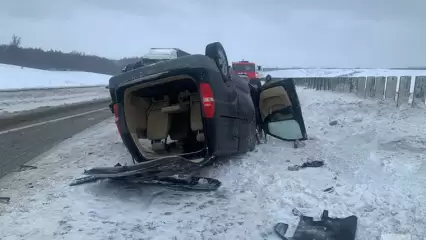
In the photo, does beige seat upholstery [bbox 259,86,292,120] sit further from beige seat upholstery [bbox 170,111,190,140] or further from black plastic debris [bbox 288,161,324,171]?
black plastic debris [bbox 288,161,324,171]

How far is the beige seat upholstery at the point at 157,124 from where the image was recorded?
6354 mm

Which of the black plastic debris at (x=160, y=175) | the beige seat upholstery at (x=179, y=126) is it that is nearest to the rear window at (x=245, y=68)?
the beige seat upholstery at (x=179, y=126)

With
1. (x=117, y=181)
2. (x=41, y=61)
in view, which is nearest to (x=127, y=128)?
(x=117, y=181)

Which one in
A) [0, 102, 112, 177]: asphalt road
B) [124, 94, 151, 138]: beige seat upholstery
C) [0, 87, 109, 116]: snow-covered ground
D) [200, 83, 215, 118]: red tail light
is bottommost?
[0, 87, 109, 116]: snow-covered ground

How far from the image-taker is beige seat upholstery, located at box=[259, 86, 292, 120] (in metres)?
7.69

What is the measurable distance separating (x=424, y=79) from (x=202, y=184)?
6.62 m

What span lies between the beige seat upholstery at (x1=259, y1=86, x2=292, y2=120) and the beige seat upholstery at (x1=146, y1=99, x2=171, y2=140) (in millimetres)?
2215

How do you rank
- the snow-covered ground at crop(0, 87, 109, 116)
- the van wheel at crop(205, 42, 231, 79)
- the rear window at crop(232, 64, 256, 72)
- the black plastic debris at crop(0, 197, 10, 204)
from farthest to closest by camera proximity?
the rear window at crop(232, 64, 256, 72) → the snow-covered ground at crop(0, 87, 109, 116) → the van wheel at crop(205, 42, 231, 79) → the black plastic debris at crop(0, 197, 10, 204)

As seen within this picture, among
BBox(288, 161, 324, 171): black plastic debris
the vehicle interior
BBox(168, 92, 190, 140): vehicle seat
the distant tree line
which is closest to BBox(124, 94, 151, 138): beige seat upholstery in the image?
the vehicle interior

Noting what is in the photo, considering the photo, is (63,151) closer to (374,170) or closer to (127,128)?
(127,128)

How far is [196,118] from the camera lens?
6.24 m

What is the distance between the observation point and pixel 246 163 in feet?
19.4

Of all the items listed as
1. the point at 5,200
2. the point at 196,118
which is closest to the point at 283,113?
the point at 196,118

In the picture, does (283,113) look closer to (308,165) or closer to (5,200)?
(308,165)
